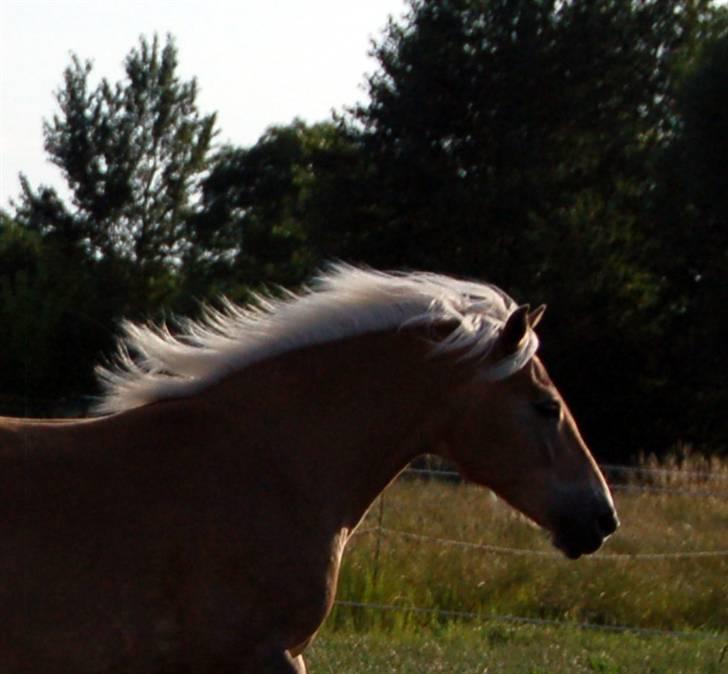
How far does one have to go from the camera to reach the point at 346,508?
4.64 metres

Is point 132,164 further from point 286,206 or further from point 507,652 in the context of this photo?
point 507,652

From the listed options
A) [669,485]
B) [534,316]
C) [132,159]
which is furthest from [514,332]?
[132,159]

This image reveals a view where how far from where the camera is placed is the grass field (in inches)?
325

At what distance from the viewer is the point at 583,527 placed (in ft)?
15.7

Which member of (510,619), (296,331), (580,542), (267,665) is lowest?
(510,619)

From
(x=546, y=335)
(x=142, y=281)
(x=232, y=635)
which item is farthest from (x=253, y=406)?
(x=142, y=281)

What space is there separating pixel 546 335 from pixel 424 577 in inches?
871

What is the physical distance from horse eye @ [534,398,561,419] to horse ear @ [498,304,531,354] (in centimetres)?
20

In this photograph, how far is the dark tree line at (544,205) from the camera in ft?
103

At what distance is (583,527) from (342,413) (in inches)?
33.7

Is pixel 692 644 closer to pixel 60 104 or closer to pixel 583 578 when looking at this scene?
pixel 583 578

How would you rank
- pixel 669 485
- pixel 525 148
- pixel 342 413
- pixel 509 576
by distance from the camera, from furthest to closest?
pixel 525 148 → pixel 669 485 → pixel 509 576 → pixel 342 413

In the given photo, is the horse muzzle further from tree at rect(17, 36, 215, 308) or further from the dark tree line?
tree at rect(17, 36, 215, 308)

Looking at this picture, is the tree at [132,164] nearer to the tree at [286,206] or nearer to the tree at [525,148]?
the tree at [286,206]
